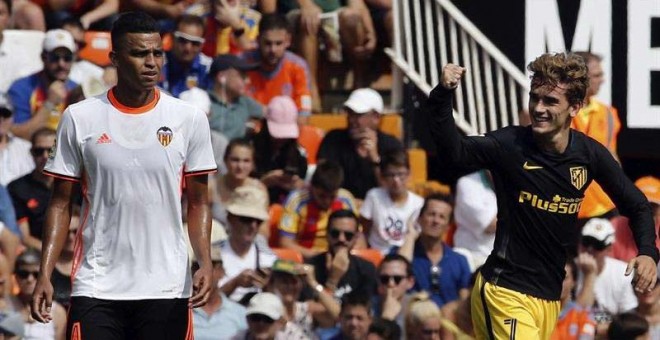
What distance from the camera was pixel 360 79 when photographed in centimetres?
1444

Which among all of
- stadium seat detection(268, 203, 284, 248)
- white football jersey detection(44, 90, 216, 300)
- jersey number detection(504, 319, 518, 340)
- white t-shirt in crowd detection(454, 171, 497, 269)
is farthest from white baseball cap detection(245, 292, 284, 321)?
white football jersey detection(44, 90, 216, 300)

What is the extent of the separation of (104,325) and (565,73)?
253 centimetres

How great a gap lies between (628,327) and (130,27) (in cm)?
514

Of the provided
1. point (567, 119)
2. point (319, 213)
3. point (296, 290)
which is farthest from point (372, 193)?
point (567, 119)

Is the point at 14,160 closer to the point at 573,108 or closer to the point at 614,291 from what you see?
the point at 614,291

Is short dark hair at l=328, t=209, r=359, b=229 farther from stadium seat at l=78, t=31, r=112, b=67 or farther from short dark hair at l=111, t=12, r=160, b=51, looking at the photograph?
short dark hair at l=111, t=12, r=160, b=51

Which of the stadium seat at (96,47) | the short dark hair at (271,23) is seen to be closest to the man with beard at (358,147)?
the short dark hair at (271,23)

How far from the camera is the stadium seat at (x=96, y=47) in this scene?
1384 centimetres

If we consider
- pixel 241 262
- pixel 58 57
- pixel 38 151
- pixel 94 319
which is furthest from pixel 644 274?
pixel 58 57

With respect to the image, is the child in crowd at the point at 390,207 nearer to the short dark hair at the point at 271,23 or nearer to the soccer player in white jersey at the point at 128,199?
the short dark hair at the point at 271,23

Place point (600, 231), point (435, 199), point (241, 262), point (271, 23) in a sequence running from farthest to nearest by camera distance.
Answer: point (271, 23) < point (435, 199) < point (600, 231) < point (241, 262)

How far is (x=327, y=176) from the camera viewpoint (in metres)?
12.4

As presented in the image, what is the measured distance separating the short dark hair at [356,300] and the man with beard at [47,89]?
122 inches

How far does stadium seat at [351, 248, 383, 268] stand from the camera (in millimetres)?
12070
